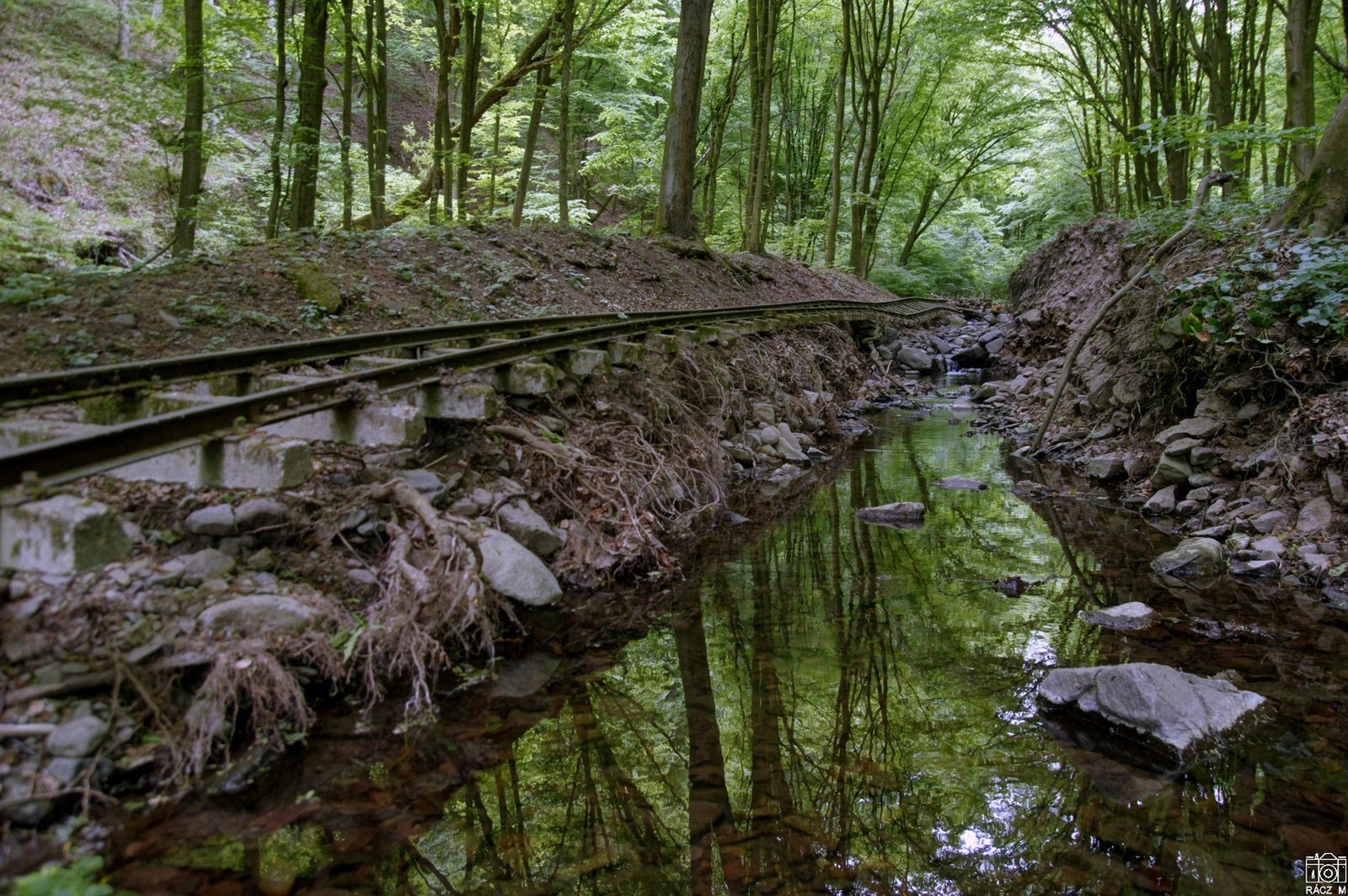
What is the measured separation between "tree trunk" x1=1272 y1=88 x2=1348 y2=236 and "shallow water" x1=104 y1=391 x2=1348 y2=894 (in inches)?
157

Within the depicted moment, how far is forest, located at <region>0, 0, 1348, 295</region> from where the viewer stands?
408 inches

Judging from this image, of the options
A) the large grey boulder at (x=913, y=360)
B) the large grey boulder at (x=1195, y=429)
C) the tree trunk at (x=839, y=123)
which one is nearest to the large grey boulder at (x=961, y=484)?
the large grey boulder at (x=1195, y=429)

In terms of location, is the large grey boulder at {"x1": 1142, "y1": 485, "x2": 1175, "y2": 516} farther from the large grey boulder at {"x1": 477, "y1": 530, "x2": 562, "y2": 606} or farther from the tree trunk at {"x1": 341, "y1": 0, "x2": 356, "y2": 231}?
the tree trunk at {"x1": 341, "y1": 0, "x2": 356, "y2": 231}

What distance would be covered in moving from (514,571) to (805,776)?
1.88 meters

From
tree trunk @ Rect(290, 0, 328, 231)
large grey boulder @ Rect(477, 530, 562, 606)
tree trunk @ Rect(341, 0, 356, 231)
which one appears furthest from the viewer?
tree trunk @ Rect(341, 0, 356, 231)

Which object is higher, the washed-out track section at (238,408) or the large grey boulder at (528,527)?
the washed-out track section at (238,408)

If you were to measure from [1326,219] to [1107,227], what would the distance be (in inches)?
266

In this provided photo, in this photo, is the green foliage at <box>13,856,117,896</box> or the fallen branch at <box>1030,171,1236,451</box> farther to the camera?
the fallen branch at <box>1030,171,1236,451</box>

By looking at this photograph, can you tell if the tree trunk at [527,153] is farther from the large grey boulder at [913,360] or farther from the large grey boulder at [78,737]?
the large grey boulder at [78,737]

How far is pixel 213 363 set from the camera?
403cm

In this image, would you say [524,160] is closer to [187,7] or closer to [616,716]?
[187,7]

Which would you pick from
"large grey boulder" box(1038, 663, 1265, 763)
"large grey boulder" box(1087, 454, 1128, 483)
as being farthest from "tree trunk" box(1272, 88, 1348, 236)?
"large grey boulder" box(1038, 663, 1265, 763)

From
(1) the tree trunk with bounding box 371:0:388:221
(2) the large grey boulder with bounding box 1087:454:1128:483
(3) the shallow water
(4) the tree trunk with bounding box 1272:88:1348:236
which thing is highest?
(1) the tree trunk with bounding box 371:0:388:221

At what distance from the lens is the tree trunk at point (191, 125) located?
895cm
